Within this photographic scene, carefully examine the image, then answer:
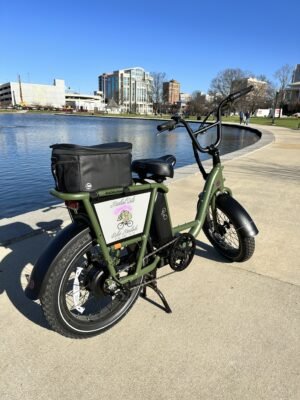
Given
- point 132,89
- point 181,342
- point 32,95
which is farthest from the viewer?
point 32,95

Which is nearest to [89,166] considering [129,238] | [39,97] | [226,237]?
[129,238]

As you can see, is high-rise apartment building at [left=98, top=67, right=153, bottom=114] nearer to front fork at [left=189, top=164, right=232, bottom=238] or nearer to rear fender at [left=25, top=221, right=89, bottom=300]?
front fork at [left=189, top=164, right=232, bottom=238]

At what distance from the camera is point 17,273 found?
9.06 ft

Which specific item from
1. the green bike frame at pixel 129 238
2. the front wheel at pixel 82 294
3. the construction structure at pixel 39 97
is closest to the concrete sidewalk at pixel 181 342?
the front wheel at pixel 82 294

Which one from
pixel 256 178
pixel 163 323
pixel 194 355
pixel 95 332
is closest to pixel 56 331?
pixel 95 332

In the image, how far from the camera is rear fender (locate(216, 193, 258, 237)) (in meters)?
2.86

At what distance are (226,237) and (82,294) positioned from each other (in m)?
1.72

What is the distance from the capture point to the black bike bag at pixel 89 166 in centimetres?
172

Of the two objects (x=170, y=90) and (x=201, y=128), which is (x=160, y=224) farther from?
(x=170, y=90)

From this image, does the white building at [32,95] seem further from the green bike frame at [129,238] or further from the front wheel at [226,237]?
the green bike frame at [129,238]

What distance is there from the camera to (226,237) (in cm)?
334

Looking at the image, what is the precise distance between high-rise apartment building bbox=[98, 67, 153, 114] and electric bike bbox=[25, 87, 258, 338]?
315 feet

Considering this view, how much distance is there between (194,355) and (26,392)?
A: 0.99 meters

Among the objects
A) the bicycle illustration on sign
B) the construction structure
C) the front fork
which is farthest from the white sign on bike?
the construction structure
